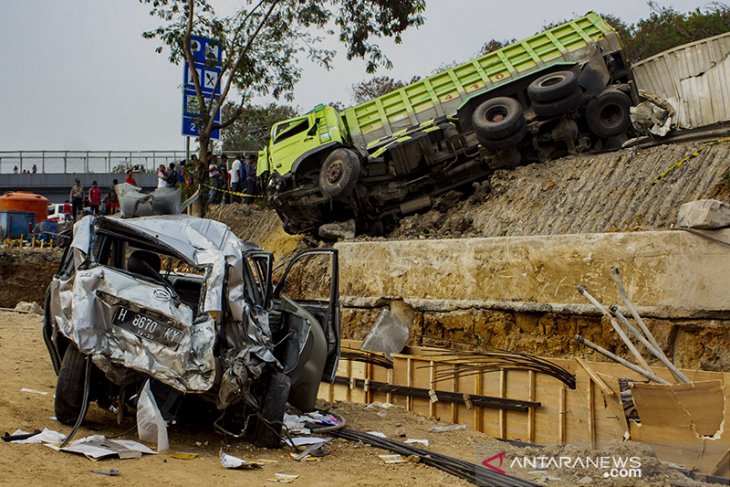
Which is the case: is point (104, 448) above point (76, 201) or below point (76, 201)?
below

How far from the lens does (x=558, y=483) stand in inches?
255

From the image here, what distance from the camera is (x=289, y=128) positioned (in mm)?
19234

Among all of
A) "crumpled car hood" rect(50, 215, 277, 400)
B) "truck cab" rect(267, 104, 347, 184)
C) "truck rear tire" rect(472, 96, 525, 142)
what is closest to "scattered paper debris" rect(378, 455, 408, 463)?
"crumpled car hood" rect(50, 215, 277, 400)

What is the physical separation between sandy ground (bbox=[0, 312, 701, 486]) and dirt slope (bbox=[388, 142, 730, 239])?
6371mm

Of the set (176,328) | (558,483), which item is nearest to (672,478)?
(558,483)

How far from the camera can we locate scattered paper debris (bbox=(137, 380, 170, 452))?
21.4 ft

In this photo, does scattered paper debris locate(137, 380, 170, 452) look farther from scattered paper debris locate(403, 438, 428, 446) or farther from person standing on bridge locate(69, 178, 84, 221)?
person standing on bridge locate(69, 178, 84, 221)

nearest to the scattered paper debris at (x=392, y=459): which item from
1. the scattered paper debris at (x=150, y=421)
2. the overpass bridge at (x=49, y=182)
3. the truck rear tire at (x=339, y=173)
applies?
the scattered paper debris at (x=150, y=421)

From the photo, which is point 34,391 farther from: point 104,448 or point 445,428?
point 445,428

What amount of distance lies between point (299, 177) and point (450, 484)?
42.7 ft

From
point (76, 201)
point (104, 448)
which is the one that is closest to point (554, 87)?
point (104, 448)

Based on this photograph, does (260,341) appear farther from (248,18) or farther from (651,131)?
(248,18)

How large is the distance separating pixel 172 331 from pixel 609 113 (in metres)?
13.5

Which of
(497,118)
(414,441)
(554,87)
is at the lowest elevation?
(414,441)
